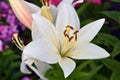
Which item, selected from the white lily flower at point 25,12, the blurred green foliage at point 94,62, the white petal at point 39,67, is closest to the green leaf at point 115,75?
the blurred green foliage at point 94,62

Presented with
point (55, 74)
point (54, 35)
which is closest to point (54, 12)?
point (54, 35)

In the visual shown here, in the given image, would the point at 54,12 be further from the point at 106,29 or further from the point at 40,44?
the point at 106,29

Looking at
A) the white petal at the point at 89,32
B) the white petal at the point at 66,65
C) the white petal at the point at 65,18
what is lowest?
the white petal at the point at 66,65

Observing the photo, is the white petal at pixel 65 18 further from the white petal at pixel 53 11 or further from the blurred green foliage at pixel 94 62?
the blurred green foliage at pixel 94 62

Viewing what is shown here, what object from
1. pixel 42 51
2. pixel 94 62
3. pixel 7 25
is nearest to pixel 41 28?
pixel 42 51

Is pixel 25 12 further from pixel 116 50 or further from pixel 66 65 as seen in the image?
pixel 116 50

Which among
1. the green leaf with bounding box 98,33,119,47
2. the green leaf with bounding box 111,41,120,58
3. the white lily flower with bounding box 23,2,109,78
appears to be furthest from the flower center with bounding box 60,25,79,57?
the green leaf with bounding box 98,33,119,47

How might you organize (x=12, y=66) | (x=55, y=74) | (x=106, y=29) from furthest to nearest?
(x=106, y=29) → (x=12, y=66) → (x=55, y=74)
